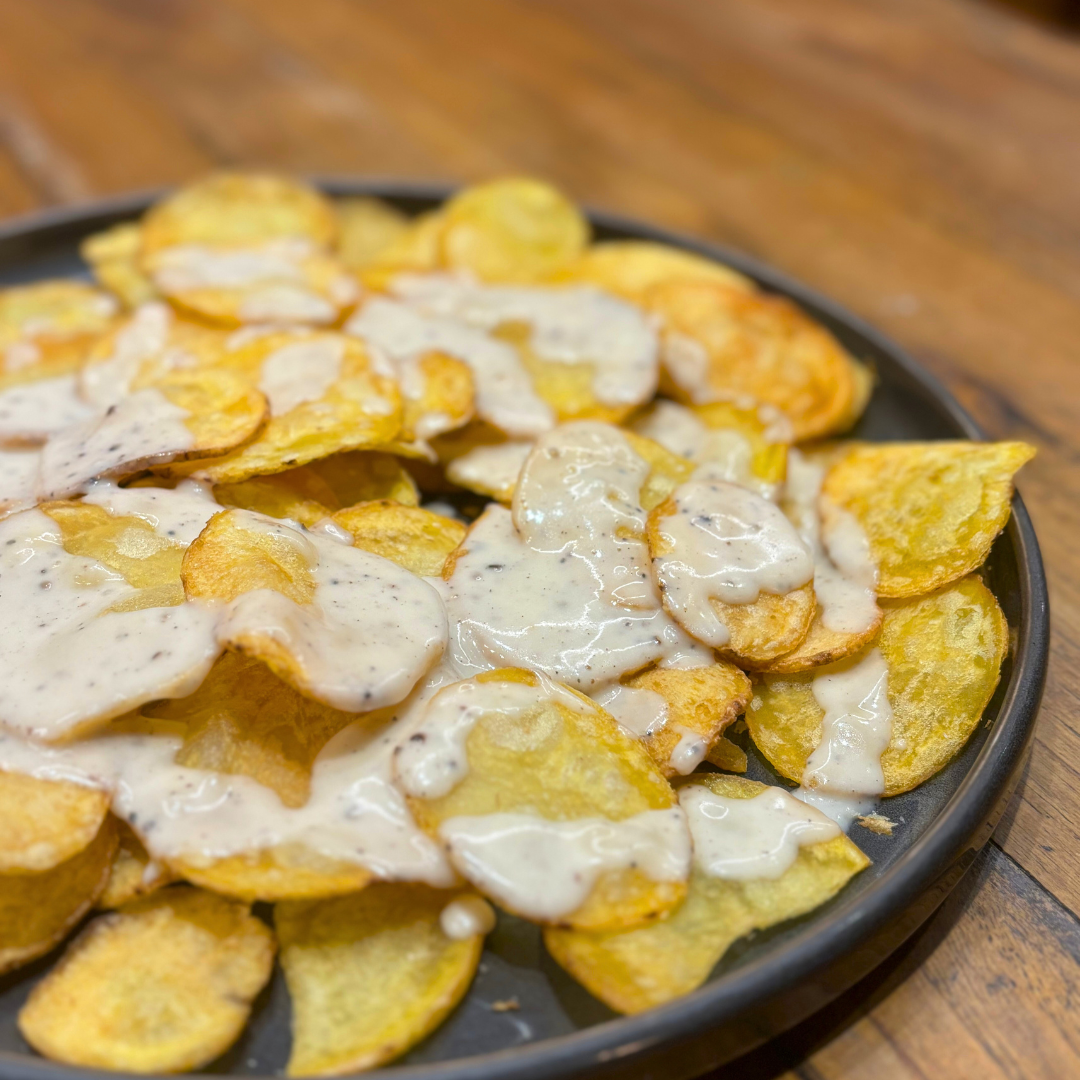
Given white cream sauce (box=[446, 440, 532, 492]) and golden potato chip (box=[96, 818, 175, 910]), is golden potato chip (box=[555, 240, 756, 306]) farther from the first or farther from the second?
golden potato chip (box=[96, 818, 175, 910])

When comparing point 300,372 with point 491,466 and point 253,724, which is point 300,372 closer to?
point 491,466

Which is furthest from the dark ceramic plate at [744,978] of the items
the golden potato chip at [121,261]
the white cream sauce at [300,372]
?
the golden potato chip at [121,261]

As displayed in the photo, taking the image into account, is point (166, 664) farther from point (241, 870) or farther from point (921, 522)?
point (921, 522)

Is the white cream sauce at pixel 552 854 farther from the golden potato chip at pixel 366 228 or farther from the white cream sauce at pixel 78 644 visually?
the golden potato chip at pixel 366 228

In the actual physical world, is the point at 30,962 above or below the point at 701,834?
below

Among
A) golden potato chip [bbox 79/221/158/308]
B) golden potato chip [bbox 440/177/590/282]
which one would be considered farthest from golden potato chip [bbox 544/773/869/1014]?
golden potato chip [bbox 79/221/158/308]

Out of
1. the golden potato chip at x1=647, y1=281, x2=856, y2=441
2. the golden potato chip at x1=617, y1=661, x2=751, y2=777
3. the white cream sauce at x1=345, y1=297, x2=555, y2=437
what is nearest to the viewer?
the golden potato chip at x1=617, y1=661, x2=751, y2=777

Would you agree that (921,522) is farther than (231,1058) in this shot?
Yes

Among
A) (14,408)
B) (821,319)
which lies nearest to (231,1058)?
(14,408)
